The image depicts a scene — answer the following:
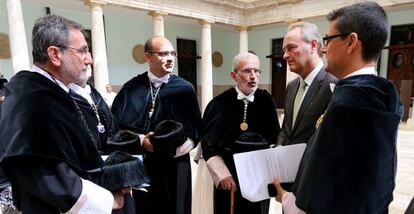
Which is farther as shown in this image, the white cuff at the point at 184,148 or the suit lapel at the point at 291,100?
the white cuff at the point at 184,148

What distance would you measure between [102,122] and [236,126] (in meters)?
1.17

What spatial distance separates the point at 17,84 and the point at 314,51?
1.92 metres

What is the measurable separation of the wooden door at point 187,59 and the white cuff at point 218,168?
1355 cm

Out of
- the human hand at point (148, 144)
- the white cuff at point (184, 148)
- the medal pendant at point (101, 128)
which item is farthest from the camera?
the white cuff at point (184, 148)

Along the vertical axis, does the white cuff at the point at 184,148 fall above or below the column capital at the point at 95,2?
below

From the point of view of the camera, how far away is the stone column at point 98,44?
30.6 ft

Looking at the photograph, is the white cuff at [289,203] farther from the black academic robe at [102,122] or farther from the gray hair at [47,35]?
the gray hair at [47,35]

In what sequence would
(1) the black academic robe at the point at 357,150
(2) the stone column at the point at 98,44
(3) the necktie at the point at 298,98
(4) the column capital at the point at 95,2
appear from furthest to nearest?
1. (2) the stone column at the point at 98,44
2. (4) the column capital at the point at 95,2
3. (3) the necktie at the point at 298,98
4. (1) the black academic robe at the point at 357,150

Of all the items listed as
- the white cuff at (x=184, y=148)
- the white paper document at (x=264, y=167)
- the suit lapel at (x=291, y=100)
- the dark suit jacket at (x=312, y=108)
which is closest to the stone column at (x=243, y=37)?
the white cuff at (x=184, y=148)

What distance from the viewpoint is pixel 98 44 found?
31.5ft

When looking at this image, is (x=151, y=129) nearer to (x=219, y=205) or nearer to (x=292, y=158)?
(x=219, y=205)

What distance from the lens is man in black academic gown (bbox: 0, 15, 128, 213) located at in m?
1.34

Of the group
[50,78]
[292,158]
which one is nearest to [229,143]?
[292,158]

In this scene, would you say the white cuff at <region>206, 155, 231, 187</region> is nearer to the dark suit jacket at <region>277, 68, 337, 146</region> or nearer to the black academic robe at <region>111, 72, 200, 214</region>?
the black academic robe at <region>111, 72, 200, 214</region>
